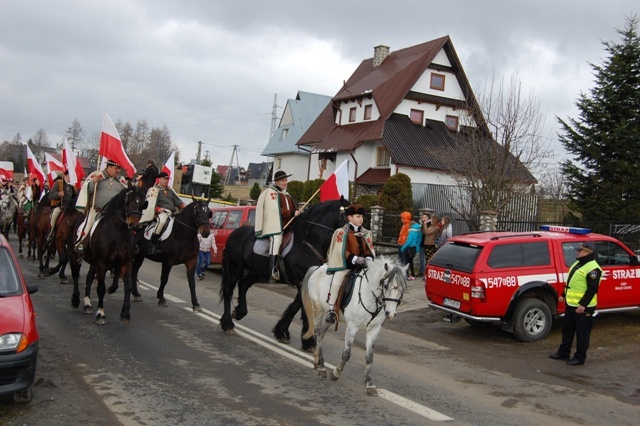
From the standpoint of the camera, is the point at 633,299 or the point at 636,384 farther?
the point at 633,299

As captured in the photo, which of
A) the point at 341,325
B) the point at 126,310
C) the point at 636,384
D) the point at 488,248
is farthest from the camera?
the point at 341,325

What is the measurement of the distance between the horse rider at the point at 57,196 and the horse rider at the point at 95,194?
365 cm

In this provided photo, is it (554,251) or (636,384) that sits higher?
(554,251)

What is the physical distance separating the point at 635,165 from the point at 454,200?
7.12 metres

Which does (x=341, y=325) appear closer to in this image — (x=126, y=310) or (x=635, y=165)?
(x=126, y=310)

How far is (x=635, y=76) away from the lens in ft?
70.8

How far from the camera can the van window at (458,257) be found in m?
10.9

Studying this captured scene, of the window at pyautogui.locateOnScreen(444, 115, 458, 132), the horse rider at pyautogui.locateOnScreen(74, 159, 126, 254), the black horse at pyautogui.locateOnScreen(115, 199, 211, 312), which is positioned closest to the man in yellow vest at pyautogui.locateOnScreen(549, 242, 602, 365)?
the black horse at pyautogui.locateOnScreen(115, 199, 211, 312)

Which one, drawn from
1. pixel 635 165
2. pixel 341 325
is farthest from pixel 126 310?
pixel 635 165

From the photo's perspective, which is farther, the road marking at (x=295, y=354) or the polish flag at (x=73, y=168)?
the polish flag at (x=73, y=168)

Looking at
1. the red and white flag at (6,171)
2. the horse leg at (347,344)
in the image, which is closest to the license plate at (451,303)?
the horse leg at (347,344)

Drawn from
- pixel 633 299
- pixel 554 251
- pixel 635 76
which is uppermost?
pixel 635 76

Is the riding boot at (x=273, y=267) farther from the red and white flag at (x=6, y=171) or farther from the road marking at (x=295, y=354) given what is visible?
the red and white flag at (x=6, y=171)

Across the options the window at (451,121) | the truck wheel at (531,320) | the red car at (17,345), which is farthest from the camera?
the window at (451,121)
